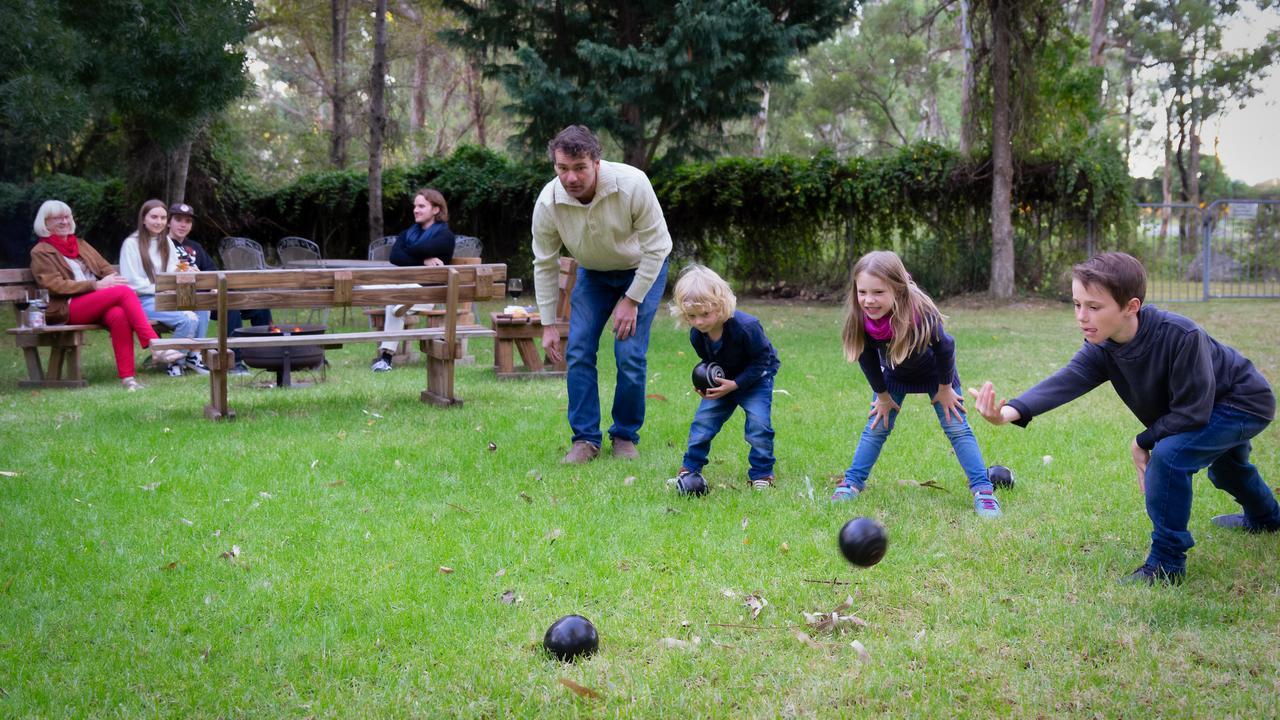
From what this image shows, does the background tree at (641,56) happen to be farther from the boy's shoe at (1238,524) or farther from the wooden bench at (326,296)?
the boy's shoe at (1238,524)

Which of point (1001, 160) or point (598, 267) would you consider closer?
point (598, 267)

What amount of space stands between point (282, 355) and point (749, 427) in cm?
549

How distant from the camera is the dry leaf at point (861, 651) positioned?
3611mm

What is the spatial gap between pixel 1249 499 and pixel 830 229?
15.6m

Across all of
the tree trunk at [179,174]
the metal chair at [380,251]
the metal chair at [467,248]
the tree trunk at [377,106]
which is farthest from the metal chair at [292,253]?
the metal chair at [467,248]

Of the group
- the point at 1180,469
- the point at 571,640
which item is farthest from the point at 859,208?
the point at 571,640

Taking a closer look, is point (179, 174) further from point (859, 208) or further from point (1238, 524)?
point (1238, 524)

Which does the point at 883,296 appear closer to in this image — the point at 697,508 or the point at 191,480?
the point at 697,508

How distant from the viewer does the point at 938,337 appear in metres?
5.30

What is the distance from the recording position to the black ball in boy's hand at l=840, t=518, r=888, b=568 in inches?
161

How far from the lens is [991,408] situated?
4.21m

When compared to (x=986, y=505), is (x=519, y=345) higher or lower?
higher

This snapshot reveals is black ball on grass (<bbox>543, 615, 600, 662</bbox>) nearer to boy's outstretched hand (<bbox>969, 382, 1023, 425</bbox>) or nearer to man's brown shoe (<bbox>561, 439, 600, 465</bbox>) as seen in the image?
boy's outstretched hand (<bbox>969, 382, 1023, 425</bbox>)

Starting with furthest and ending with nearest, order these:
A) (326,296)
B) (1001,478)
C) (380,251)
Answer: (380,251) → (326,296) → (1001,478)
